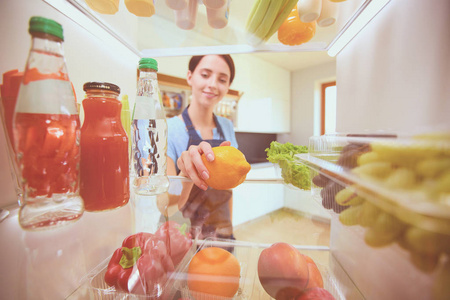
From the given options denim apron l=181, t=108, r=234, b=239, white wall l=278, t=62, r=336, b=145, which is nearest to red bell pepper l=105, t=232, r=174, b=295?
denim apron l=181, t=108, r=234, b=239

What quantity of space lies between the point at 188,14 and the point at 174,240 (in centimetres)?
59

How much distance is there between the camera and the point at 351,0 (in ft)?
1.53

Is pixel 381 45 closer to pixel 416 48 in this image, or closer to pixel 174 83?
pixel 416 48

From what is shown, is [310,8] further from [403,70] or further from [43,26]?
[43,26]

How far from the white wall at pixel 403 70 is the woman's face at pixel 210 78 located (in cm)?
61

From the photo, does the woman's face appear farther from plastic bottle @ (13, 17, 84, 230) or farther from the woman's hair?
plastic bottle @ (13, 17, 84, 230)

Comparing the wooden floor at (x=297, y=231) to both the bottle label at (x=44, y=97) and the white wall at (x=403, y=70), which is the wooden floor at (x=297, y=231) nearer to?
the white wall at (x=403, y=70)

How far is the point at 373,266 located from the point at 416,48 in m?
0.39

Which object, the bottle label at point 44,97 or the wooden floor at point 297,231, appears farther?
the wooden floor at point 297,231

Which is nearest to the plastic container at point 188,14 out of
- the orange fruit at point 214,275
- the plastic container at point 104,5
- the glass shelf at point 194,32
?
the glass shelf at point 194,32

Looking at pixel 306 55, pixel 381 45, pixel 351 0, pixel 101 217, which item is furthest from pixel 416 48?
pixel 306 55

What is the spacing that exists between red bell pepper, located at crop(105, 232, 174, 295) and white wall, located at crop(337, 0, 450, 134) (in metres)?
0.46

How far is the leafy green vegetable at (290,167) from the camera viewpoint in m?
0.51

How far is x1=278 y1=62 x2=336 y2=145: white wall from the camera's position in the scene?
296cm
